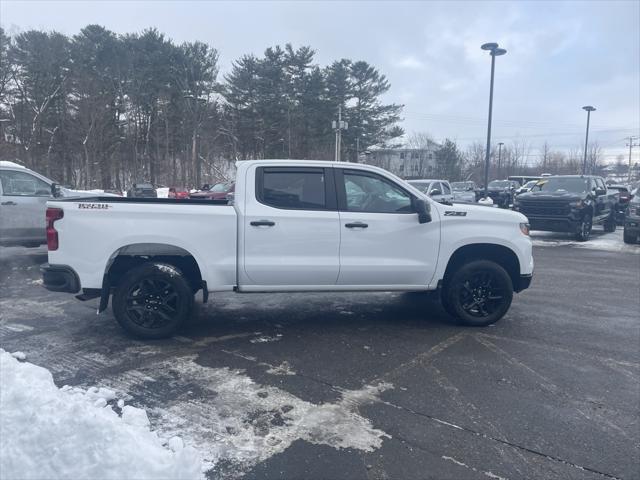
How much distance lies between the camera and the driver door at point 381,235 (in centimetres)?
564

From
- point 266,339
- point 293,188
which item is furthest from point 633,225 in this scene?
point 266,339

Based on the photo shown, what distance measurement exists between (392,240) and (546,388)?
Result: 7.24ft

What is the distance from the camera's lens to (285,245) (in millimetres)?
5488

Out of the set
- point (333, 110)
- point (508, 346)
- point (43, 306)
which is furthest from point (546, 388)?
point (333, 110)

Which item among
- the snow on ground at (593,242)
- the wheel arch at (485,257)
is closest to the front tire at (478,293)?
the wheel arch at (485,257)

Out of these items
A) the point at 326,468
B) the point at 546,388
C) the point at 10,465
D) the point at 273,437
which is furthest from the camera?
the point at 546,388

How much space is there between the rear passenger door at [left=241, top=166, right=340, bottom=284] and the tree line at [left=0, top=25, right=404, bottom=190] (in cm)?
3705

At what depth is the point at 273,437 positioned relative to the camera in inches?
135

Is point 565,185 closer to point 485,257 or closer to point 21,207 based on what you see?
point 485,257

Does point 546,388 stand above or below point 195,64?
below

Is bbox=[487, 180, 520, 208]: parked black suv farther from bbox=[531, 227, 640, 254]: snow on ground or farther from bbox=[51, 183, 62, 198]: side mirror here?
bbox=[51, 183, 62, 198]: side mirror

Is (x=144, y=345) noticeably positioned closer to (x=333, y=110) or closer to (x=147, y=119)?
(x=333, y=110)

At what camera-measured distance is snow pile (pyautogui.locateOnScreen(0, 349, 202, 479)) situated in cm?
252

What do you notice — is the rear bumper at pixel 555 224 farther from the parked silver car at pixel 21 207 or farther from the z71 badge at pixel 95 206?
the z71 badge at pixel 95 206
